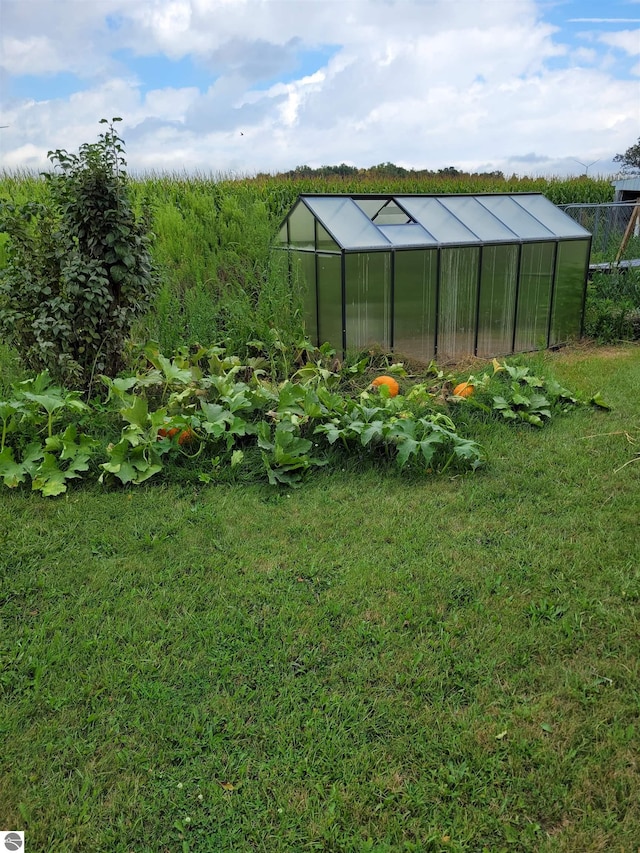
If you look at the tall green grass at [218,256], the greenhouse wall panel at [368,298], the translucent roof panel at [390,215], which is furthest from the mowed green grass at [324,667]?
the translucent roof panel at [390,215]

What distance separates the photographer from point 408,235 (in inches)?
277

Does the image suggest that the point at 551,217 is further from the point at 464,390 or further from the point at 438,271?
the point at 464,390

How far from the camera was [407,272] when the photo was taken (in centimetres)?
695

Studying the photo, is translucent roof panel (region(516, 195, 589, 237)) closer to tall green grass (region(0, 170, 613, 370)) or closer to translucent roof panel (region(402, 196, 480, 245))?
translucent roof panel (region(402, 196, 480, 245))

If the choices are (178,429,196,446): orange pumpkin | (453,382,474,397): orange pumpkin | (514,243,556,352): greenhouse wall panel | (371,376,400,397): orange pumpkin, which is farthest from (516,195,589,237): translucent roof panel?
(178,429,196,446): orange pumpkin

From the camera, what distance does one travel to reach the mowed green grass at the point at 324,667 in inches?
83.7

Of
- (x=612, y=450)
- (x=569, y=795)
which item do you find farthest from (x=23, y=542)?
(x=612, y=450)

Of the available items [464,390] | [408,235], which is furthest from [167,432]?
[408,235]

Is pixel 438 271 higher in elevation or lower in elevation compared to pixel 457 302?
higher

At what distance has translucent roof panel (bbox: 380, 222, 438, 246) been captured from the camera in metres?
6.88

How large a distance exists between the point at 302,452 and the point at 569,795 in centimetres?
276

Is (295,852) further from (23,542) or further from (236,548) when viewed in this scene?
(23,542)

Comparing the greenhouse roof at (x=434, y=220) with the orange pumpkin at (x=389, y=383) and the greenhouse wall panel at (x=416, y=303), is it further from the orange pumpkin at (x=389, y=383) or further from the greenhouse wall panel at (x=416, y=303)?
the orange pumpkin at (x=389, y=383)

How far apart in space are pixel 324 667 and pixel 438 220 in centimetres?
604
